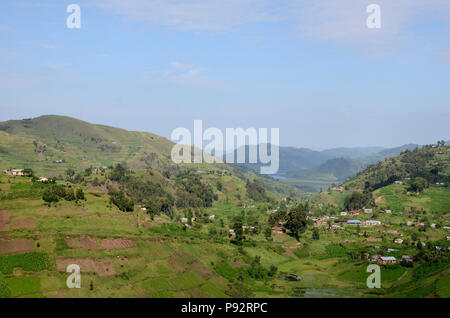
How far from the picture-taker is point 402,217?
12475cm

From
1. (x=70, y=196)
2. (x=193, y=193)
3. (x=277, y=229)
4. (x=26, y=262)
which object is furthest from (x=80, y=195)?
(x=193, y=193)

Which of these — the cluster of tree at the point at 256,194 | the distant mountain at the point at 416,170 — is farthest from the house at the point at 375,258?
the cluster of tree at the point at 256,194

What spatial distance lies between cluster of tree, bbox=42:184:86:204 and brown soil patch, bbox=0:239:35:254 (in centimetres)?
1436

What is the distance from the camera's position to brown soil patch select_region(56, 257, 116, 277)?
2339 inches

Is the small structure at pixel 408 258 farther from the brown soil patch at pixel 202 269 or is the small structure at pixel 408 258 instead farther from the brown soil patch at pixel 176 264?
the brown soil patch at pixel 176 264

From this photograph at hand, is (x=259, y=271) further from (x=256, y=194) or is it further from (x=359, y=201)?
(x=256, y=194)

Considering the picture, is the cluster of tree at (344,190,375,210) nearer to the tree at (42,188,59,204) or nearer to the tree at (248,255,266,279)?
the tree at (248,255,266,279)

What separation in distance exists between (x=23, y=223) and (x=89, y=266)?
604 inches

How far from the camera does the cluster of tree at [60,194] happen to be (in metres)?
76.4

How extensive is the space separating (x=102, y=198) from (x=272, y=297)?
40.7 meters

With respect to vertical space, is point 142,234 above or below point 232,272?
above

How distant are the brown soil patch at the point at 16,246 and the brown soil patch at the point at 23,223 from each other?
561 centimetres
